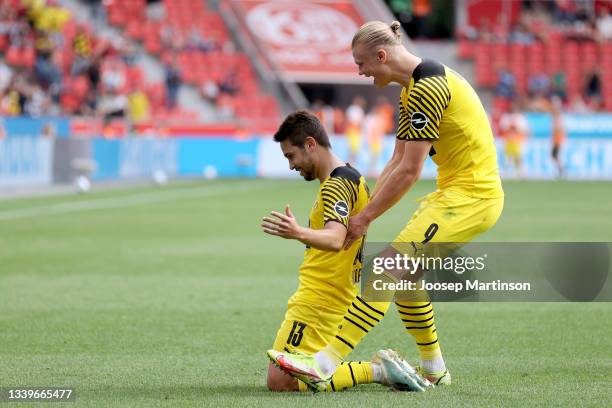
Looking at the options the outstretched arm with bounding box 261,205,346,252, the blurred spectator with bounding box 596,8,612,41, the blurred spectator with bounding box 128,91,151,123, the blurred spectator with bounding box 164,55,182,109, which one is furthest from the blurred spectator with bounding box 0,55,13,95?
the outstretched arm with bounding box 261,205,346,252

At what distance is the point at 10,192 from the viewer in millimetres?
25359

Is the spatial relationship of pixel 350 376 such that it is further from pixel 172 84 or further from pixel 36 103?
pixel 172 84

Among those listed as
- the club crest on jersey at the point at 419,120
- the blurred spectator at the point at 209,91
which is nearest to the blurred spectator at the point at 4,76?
the blurred spectator at the point at 209,91

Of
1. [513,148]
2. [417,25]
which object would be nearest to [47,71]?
[513,148]

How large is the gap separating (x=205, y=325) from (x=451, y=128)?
3.46 metres

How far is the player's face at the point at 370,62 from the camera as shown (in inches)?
253

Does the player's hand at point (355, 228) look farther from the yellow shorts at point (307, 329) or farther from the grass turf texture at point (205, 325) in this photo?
the grass turf texture at point (205, 325)

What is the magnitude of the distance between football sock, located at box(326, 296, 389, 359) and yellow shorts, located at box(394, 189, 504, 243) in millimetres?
382

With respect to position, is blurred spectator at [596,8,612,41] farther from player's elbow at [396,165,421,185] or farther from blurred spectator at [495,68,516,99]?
player's elbow at [396,165,421,185]

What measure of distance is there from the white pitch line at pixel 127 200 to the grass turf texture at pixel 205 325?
5.72 feet

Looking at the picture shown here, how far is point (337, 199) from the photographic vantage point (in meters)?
6.30

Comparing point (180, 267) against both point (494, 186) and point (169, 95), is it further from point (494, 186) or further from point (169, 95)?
point (169, 95)

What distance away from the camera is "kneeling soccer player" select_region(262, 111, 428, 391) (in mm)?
6445

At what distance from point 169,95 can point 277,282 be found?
27.6 meters
